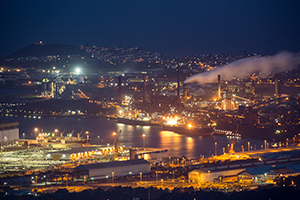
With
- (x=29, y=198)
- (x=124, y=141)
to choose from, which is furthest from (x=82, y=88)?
(x=29, y=198)

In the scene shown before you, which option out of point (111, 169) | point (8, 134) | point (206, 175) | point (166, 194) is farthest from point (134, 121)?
point (166, 194)

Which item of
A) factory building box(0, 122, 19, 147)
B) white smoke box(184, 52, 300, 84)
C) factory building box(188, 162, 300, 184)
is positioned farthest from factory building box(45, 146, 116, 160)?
white smoke box(184, 52, 300, 84)

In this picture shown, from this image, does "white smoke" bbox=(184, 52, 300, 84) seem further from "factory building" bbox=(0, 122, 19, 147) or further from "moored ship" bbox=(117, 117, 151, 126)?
"factory building" bbox=(0, 122, 19, 147)

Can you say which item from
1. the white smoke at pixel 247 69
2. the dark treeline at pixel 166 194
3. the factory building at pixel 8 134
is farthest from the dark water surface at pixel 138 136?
the white smoke at pixel 247 69

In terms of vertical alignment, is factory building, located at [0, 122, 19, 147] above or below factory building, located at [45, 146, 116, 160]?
above

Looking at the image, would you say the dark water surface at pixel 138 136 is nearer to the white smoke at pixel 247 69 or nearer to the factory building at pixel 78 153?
the factory building at pixel 78 153

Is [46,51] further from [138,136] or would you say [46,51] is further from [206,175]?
[206,175]
